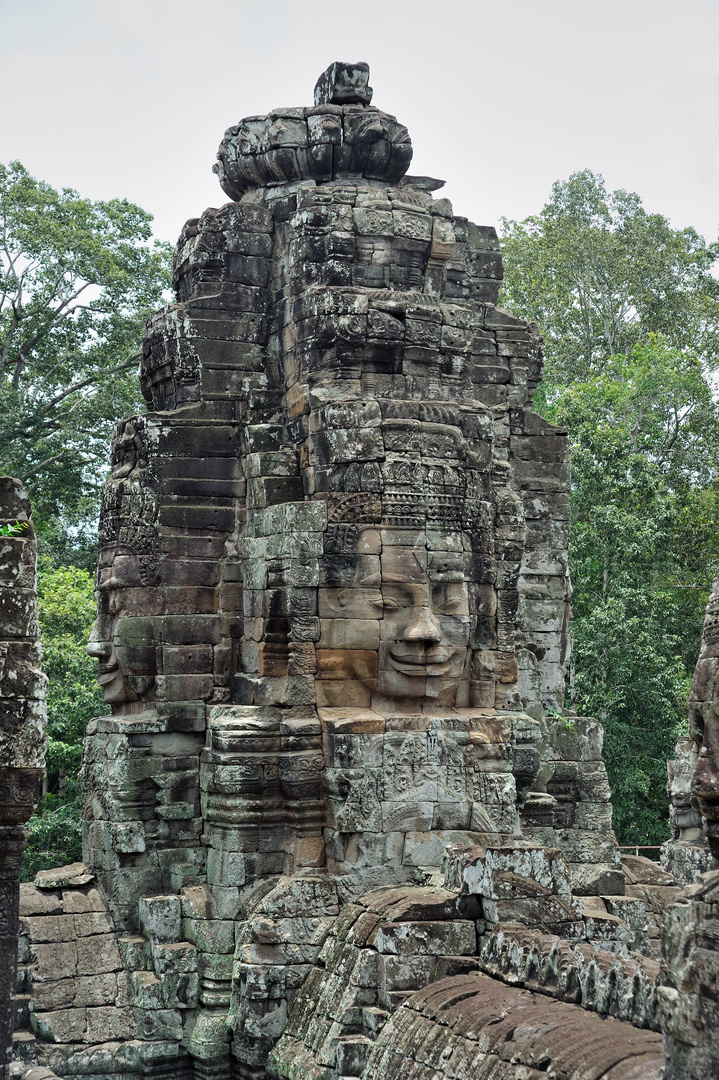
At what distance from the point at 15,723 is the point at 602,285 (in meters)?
31.1

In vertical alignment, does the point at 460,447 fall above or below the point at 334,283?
below

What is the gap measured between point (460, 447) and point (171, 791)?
4.34m

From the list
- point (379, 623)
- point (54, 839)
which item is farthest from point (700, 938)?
point (54, 839)

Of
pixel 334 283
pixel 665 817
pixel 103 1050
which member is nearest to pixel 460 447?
pixel 334 283

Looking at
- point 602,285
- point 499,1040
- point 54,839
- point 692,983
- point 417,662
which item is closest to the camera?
point 692,983

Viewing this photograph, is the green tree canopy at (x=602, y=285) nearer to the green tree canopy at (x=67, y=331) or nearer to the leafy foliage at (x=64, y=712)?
the green tree canopy at (x=67, y=331)

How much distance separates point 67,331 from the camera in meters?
28.5

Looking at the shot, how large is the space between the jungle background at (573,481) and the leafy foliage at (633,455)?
0.05 m

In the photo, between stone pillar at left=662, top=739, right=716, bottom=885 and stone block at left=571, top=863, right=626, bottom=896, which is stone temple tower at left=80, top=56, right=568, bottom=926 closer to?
stone block at left=571, top=863, right=626, bottom=896

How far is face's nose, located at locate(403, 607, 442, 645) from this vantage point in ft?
44.1

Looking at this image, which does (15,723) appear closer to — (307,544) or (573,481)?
(307,544)

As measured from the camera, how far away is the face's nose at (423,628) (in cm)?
1345

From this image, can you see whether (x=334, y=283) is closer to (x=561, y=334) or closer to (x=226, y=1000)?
(x=226, y=1000)

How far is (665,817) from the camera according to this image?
2673cm
